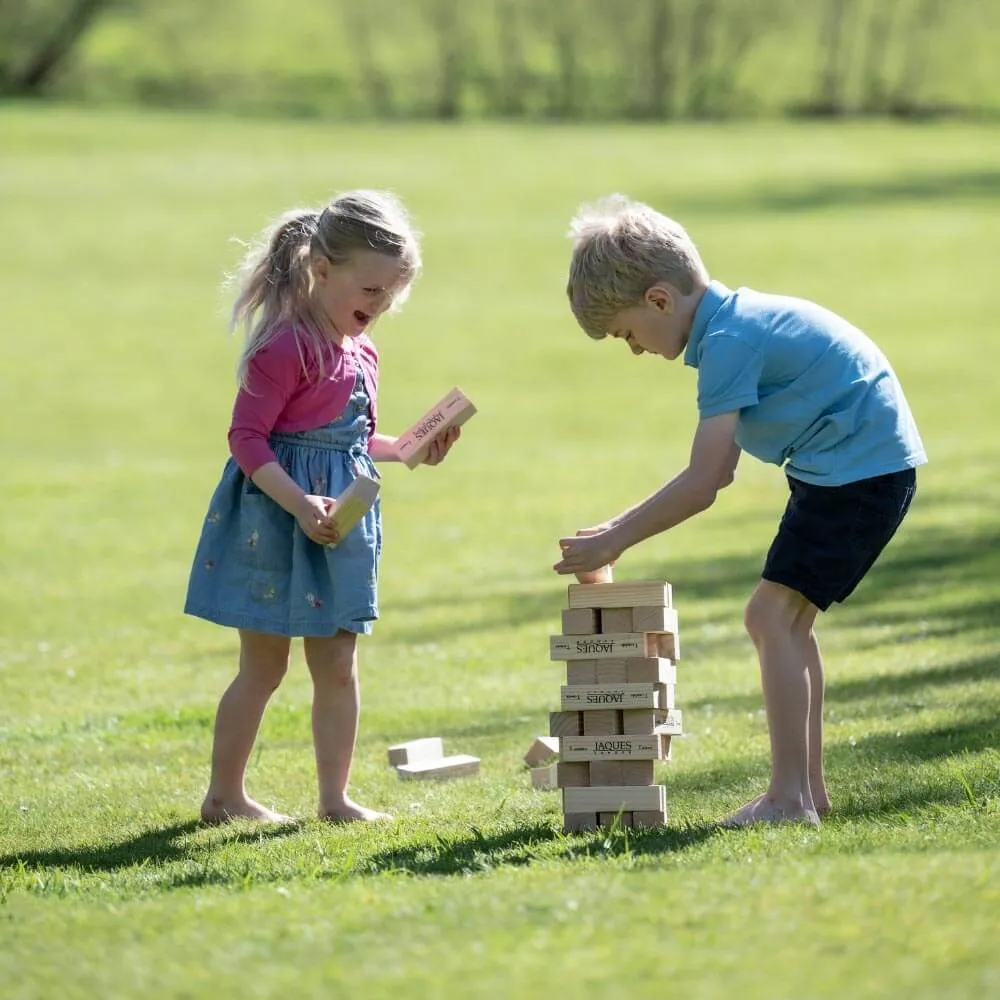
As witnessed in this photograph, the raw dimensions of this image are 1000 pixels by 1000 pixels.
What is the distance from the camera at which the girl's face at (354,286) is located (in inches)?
231

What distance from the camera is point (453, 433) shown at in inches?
245

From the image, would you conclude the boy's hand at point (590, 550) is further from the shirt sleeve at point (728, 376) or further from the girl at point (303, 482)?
the girl at point (303, 482)

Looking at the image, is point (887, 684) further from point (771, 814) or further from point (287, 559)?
point (287, 559)

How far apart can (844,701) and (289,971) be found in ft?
15.5

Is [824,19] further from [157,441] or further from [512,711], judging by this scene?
[512,711]

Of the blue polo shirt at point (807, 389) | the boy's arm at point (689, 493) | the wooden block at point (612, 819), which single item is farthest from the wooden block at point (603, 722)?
the blue polo shirt at point (807, 389)

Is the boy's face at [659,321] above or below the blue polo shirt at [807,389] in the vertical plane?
above

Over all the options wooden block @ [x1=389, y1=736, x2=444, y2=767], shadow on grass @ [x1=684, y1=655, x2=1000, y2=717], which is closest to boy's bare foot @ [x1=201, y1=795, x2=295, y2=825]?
wooden block @ [x1=389, y1=736, x2=444, y2=767]

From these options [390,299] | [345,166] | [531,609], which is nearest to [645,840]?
[390,299]

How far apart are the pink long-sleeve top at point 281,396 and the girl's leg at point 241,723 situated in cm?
66

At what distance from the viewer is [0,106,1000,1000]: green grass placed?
3844 mm

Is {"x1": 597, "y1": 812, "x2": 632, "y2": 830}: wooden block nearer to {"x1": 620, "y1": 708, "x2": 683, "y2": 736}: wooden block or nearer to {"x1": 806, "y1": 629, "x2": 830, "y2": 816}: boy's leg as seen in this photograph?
{"x1": 620, "y1": 708, "x2": 683, "y2": 736}: wooden block

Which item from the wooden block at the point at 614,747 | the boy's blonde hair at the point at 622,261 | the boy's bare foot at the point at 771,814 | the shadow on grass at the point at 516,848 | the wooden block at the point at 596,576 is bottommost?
the shadow on grass at the point at 516,848

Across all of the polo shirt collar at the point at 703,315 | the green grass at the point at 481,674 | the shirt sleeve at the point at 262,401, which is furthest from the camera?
the shirt sleeve at the point at 262,401
